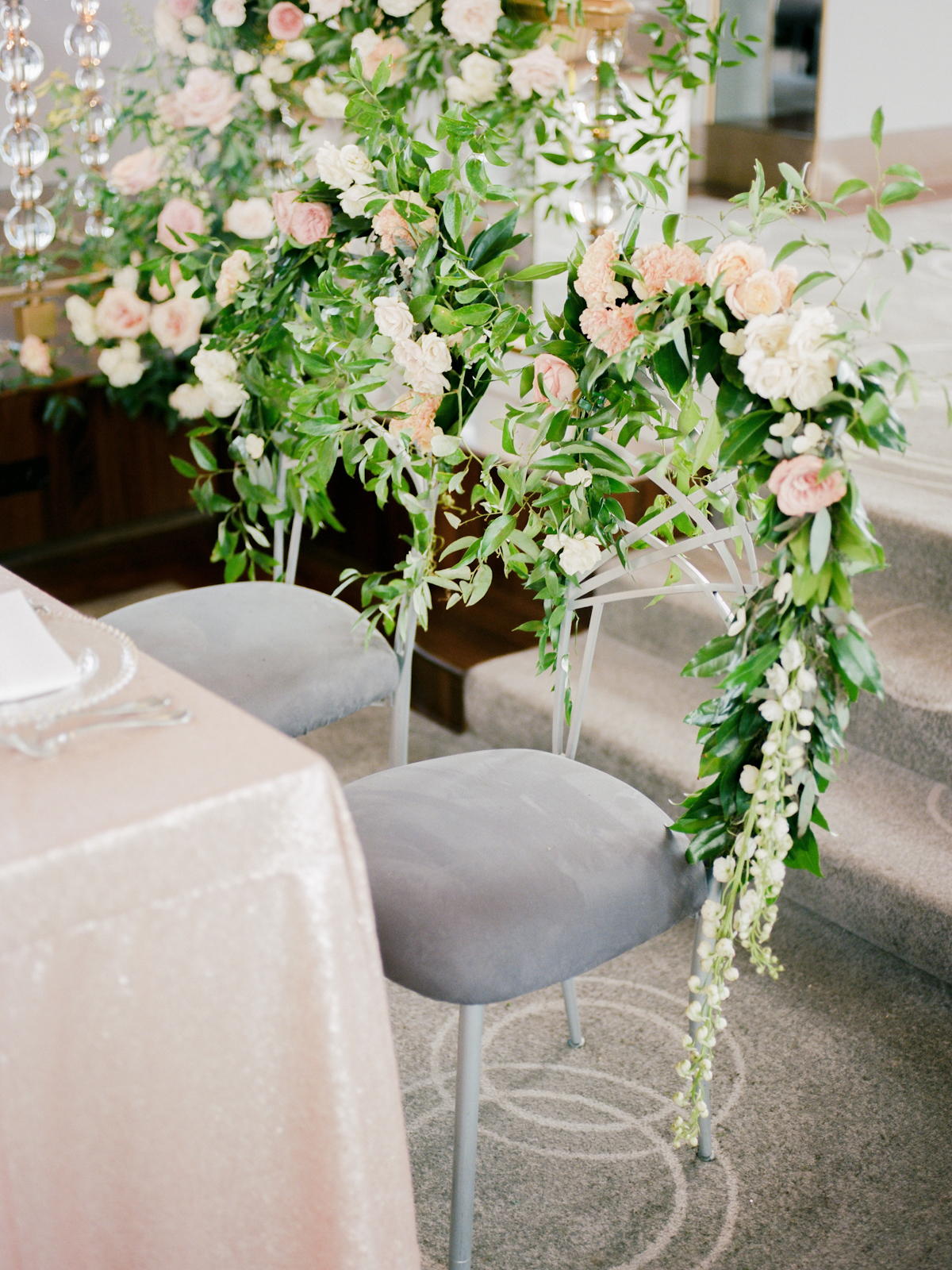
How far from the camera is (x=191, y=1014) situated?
965mm

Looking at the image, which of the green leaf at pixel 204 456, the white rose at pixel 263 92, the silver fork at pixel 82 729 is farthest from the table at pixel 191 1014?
the white rose at pixel 263 92

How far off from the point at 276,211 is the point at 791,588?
838mm

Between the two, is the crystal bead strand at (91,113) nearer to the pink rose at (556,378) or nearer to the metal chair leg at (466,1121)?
the pink rose at (556,378)

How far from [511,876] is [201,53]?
200cm

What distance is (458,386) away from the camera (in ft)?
4.70

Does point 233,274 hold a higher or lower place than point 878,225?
lower

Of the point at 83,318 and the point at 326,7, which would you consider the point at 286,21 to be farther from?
the point at 83,318

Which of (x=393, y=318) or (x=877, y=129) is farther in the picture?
(x=393, y=318)

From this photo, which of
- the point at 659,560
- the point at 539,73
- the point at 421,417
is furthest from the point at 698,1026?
the point at 539,73

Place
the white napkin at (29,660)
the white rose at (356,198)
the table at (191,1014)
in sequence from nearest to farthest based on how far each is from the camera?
1. the table at (191,1014)
2. the white napkin at (29,660)
3. the white rose at (356,198)

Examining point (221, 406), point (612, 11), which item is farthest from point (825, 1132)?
point (612, 11)

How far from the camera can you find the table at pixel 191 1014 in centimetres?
89

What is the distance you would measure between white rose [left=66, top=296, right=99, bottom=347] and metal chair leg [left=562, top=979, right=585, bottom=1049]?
1.75 m

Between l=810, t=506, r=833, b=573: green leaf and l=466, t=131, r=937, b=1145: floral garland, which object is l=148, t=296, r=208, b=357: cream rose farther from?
l=810, t=506, r=833, b=573: green leaf
